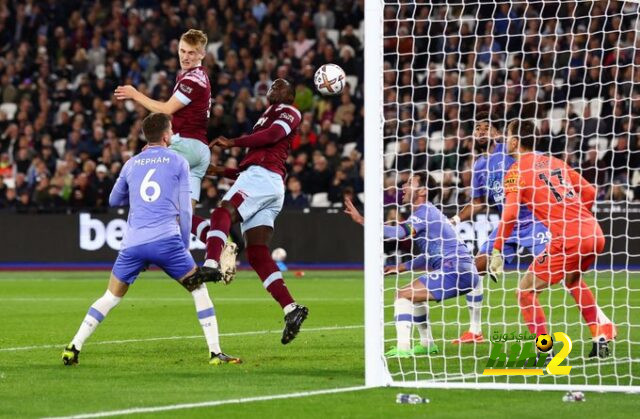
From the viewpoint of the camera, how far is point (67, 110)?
28609 mm

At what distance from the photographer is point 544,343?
9.79m

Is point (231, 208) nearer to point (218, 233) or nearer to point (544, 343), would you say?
point (218, 233)

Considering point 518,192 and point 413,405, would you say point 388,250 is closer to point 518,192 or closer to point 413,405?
point 518,192

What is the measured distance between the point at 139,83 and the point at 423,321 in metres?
18.3

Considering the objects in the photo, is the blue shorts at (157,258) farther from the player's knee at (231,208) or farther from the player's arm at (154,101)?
the player's arm at (154,101)

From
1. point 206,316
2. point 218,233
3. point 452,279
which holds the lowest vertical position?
point 206,316

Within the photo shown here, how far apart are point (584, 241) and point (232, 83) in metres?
18.1

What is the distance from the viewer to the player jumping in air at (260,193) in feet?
A: 36.5

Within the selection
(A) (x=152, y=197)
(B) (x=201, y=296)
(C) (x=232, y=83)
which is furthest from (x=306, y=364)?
(C) (x=232, y=83)

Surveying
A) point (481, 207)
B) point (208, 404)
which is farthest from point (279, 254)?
point (208, 404)

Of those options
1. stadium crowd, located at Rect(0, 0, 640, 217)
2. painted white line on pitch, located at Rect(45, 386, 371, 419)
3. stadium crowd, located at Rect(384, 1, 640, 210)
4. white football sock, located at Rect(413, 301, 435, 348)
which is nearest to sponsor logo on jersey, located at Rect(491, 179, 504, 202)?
white football sock, located at Rect(413, 301, 435, 348)

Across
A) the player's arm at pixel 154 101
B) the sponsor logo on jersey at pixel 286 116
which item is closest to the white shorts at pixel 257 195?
the sponsor logo on jersey at pixel 286 116

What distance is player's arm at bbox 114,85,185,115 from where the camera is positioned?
34.5 ft

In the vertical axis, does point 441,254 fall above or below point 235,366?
above
